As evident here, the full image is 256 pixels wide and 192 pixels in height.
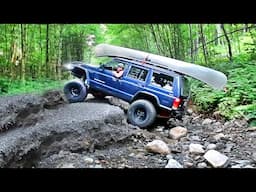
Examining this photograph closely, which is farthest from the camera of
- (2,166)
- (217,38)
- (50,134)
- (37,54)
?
(217,38)

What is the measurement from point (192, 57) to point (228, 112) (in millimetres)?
543

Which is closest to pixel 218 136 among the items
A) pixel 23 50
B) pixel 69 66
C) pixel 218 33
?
pixel 218 33

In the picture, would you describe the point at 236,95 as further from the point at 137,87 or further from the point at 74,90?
the point at 74,90

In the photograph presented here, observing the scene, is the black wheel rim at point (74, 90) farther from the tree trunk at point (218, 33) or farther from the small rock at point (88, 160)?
the tree trunk at point (218, 33)

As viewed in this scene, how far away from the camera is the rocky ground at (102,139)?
8.24 feet

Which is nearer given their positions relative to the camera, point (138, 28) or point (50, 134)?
point (50, 134)

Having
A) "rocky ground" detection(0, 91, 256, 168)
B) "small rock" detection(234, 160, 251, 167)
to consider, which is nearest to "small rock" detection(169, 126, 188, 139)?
"rocky ground" detection(0, 91, 256, 168)

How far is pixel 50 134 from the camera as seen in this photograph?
260 cm

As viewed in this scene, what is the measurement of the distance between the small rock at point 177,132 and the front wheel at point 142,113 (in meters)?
0.17

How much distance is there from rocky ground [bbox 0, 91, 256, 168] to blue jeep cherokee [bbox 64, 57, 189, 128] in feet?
0.23

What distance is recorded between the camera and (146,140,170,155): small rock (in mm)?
2639

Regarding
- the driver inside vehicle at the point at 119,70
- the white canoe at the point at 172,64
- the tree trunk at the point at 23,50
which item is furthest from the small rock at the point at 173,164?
the tree trunk at the point at 23,50

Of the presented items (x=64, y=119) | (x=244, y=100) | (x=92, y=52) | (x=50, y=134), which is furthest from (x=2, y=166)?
(x=244, y=100)
